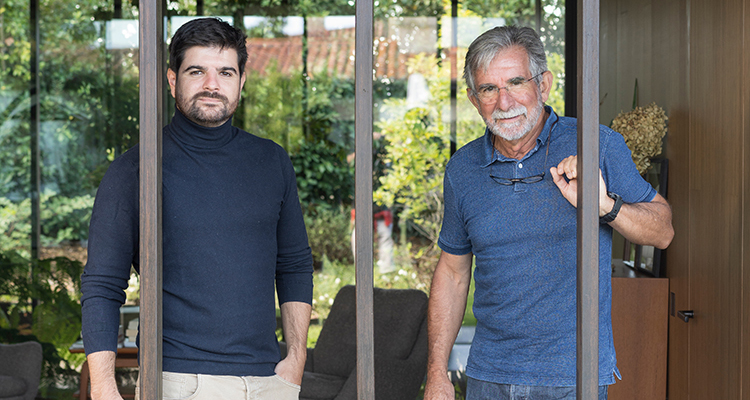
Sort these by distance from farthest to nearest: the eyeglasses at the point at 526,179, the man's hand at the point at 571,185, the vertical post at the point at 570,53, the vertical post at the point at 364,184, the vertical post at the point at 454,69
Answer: the vertical post at the point at 454,69 < the vertical post at the point at 570,53 < the eyeglasses at the point at 526,179 < the man's hand at the point at 571,185 < the vertical post at the point at 364,184

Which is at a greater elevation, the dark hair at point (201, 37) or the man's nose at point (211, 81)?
the dark hair at point (201, 37)

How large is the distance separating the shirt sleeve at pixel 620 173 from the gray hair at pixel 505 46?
264mm

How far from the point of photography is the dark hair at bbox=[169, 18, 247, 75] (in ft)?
5.26

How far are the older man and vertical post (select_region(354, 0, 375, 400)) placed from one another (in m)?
0.56

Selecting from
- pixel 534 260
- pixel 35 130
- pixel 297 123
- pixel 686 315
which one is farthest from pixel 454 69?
pixel 534 260

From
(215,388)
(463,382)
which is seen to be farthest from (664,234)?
(463,382)

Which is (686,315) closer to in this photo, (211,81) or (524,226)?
(524,226)

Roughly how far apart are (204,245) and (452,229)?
0.66 m

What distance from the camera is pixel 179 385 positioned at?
156 cm

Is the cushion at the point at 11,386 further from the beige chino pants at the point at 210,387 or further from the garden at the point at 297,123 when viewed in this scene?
the beige chino pants at the point at 210,387

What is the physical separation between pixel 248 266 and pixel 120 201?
0.32 metres

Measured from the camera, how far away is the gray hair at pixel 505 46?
5.62 feet

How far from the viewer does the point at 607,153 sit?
1581mm

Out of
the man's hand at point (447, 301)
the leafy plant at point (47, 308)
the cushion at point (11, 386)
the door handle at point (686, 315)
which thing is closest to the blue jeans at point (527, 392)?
the man's hand at point (447, 301)
